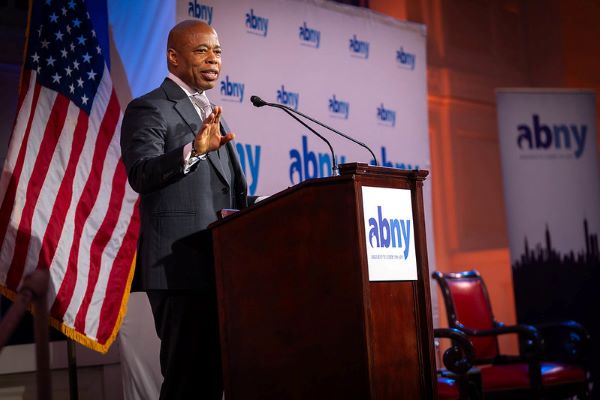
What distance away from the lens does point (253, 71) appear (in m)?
4.60

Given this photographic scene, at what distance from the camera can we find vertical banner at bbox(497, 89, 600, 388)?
5.94 m

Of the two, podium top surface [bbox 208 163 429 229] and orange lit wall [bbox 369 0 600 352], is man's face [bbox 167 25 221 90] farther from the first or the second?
orange lit wall [bbox 369 0 600 352]

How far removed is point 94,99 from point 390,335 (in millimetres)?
2048

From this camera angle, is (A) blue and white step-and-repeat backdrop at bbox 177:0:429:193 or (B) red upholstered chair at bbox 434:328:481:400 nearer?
(B) red upholstered chair at bbox 434:328:481:400

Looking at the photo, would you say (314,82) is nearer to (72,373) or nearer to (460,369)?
(460,369)

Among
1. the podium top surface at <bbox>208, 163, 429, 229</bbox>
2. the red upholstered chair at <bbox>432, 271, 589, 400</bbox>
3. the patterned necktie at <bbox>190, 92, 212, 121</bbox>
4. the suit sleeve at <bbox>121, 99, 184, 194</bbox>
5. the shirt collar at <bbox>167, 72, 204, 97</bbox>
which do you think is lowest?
the red upholstered chair at <bbox>432, 271, 589, 400</bbox>

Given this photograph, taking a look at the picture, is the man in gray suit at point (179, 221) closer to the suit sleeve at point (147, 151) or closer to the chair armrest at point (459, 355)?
the suit sleeve at point (147, 151)

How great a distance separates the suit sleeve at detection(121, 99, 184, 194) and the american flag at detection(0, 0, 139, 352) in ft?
3.49

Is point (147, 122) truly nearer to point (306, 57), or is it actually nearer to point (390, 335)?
point (390, 335)

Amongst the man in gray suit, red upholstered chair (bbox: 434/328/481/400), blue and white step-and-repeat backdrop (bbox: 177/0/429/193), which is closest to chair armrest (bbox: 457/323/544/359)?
red upholstered chair (bbox: 434/328/481/400)

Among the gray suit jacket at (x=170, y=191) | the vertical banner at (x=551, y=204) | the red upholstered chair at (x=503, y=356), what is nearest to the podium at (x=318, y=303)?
the gray suit jacket at (x=170, y=191)

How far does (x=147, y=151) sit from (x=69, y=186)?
122cm

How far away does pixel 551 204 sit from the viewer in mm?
6105

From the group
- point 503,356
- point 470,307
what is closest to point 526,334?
point 503,356
